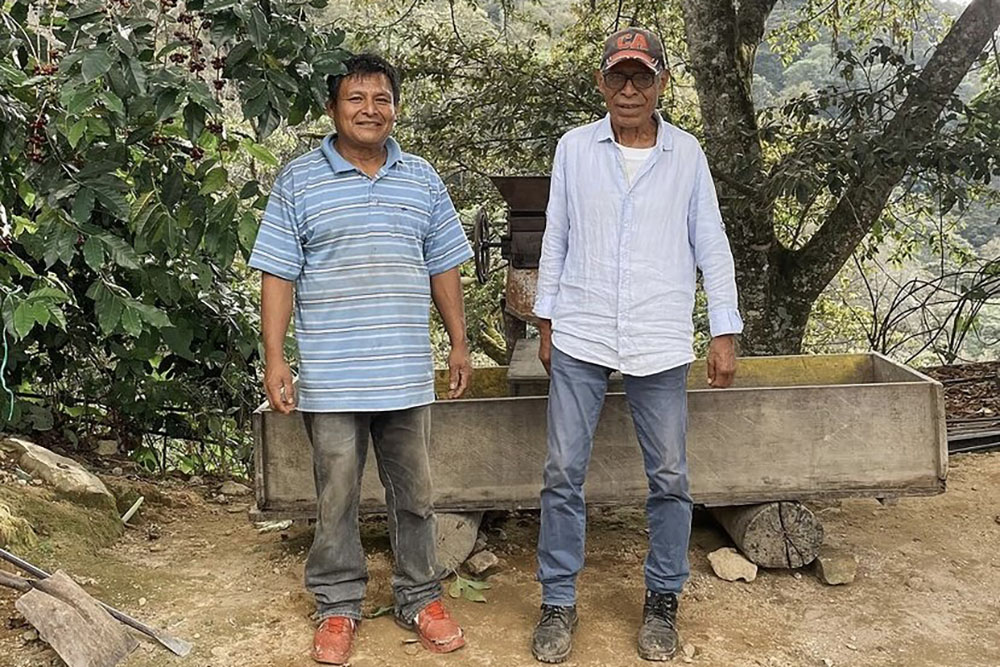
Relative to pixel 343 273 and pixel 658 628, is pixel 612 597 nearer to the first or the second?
pixel 658 628

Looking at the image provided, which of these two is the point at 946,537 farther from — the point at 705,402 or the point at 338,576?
the point at 338,576

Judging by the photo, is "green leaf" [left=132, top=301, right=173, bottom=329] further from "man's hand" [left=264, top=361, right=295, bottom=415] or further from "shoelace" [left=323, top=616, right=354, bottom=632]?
"shoelace" [left=323, top=616, right=354, bottom=632]

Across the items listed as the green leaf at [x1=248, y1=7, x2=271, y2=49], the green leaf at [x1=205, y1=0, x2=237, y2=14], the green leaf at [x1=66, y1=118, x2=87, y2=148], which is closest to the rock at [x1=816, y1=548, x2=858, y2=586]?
the green leaf at [x1=248, y1=7, x2=271, y2=49]

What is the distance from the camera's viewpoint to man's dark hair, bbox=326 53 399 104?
2674 mm

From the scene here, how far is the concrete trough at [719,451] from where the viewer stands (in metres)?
3.37

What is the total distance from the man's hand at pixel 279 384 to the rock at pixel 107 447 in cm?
283

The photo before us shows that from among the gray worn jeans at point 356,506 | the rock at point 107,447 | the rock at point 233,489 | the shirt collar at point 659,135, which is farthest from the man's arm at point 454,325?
the rock at point 107,447

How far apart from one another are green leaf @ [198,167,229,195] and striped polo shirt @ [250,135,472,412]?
11.0 inches

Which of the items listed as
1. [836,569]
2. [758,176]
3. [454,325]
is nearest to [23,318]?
[454,325]

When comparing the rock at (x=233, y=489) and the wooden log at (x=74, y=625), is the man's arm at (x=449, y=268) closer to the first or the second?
the wooden log at (x=74, y=625)

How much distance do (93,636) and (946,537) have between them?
9.83 feet

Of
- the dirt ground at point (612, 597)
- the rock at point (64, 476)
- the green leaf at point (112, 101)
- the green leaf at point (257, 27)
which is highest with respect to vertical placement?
the green leaf at point (257, 27)

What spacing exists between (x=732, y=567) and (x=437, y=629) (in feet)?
3.64

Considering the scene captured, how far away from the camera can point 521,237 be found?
436cm
